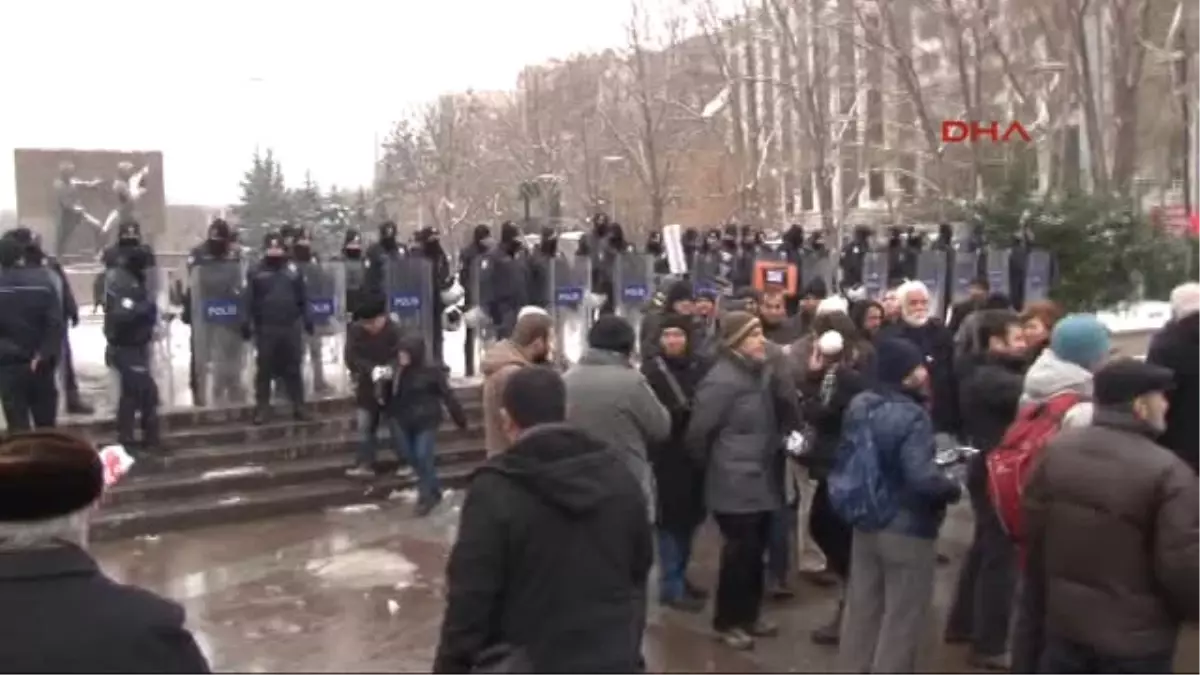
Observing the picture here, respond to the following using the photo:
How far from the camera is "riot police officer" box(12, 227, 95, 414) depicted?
10.9 metres

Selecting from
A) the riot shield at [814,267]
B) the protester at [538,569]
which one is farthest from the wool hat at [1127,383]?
the riot shield at [814,267]

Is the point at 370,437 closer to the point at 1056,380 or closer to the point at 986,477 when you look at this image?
the point at 986,477

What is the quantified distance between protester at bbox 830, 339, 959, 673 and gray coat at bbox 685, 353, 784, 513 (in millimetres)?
1009

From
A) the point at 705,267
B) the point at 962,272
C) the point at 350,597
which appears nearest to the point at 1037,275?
the point at 962,272

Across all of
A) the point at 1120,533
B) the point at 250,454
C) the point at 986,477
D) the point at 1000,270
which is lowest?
the point at 250,454

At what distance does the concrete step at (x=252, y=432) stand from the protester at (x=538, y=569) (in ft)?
28.3

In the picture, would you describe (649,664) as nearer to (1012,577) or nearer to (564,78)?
(1012,577)

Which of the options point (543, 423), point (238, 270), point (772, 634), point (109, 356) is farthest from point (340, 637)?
point (238, 270)

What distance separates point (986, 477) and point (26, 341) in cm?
740

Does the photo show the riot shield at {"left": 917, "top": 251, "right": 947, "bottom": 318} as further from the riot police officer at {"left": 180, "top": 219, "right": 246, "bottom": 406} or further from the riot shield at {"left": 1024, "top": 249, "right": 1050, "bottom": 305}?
the riot police officer at {"left": 180, "top": 219, "right": 246, "bottom": 406}

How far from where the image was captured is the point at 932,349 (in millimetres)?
8742

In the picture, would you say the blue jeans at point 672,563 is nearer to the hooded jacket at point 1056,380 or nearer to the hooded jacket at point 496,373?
the hooded jacket at point 496,373

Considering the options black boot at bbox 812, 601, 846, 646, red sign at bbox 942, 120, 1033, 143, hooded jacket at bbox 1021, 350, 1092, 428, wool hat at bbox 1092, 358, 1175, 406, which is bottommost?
black boot at bbox 812, 601, 846, 646

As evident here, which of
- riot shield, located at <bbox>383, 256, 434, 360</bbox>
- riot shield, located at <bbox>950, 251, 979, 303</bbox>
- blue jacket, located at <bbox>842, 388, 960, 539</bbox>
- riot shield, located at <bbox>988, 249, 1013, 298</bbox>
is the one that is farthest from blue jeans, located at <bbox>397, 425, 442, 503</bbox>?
riot shield, located at <bbox>988, 249, 1013, 298</bbox>
